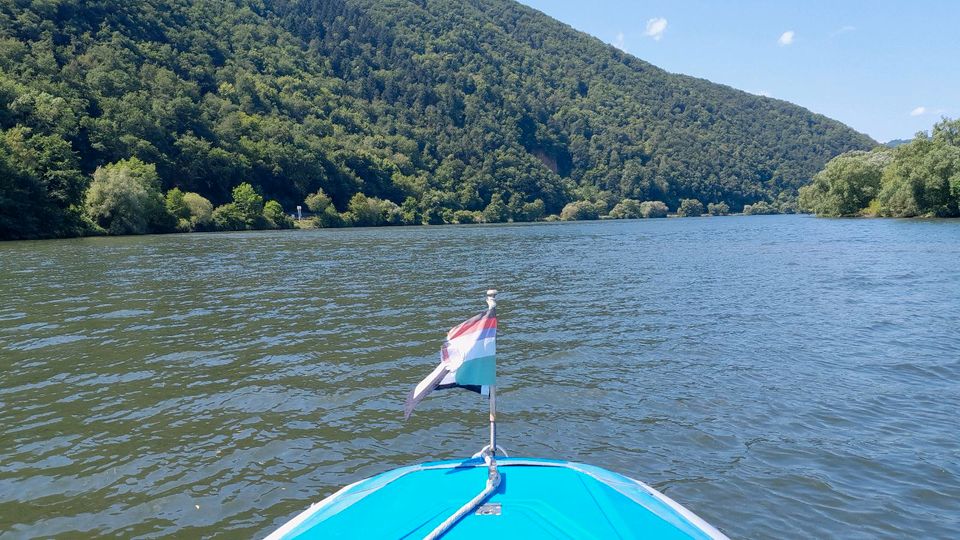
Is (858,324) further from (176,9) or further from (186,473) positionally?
(176,9)

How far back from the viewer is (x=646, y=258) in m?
42.1

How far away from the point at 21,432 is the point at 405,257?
3416cm

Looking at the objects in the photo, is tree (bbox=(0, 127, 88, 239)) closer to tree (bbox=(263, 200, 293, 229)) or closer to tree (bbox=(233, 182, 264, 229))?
tree (bbox=(233, 182, 264, 229))

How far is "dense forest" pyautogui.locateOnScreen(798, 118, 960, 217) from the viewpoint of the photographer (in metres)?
83.1

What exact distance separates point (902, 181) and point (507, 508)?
342 feet

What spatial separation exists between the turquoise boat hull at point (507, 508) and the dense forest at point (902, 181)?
96907mm

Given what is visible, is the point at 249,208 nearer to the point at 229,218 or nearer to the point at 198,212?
the point at 229,218

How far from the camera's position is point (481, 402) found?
38.9 feet

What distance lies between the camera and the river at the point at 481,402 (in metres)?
7.78

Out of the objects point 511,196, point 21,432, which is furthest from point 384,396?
point 511,196

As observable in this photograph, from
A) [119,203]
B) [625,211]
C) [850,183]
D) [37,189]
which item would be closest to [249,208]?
[119,203]

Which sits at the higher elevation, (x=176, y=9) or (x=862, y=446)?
(x=176, y=9)

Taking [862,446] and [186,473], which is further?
[862,446]

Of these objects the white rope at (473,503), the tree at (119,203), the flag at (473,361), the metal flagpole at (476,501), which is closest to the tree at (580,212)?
the tree at (119,203)
